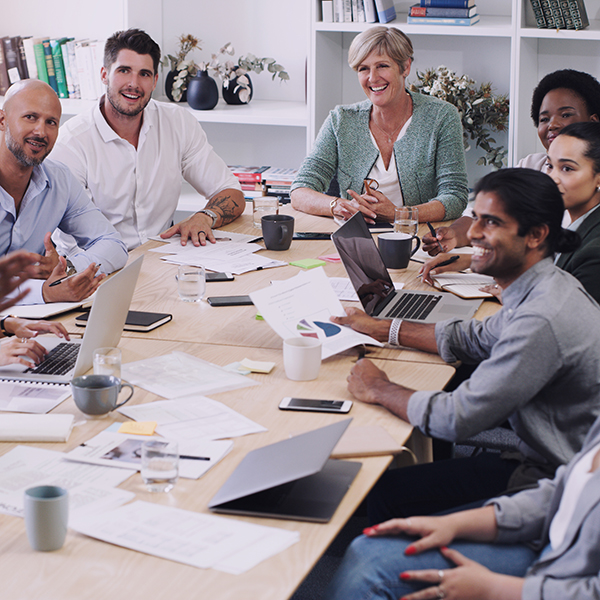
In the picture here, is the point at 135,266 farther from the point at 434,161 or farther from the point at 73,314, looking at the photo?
→ the point at 434,161

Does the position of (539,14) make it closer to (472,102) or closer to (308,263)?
(472,102)

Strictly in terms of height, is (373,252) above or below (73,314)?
above

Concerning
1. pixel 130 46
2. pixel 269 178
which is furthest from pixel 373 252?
pixel 269 178

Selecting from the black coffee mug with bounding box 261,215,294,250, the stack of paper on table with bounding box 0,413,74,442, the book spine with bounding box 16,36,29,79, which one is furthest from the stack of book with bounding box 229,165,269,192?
the stack of paper on table with bounding box 0,413,74,442

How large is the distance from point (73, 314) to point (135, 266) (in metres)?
0.42

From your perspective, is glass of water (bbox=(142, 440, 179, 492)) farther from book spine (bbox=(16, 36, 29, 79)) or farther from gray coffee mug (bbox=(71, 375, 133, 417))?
book spine (bbox=(16, 36, 29, 79))

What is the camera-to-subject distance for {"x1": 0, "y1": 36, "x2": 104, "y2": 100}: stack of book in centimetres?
386

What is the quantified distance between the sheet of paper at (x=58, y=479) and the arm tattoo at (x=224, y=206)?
1.69 m

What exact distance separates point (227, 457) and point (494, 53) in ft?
10.2

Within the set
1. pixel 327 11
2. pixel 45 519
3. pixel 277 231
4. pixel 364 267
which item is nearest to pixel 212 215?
pixel 277 231

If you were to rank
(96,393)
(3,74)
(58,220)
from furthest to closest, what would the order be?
(3,74)
(58,220)
(96,393)

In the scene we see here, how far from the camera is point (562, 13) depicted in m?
3.33

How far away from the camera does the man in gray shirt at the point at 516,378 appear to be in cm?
135

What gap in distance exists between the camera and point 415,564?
118cm
